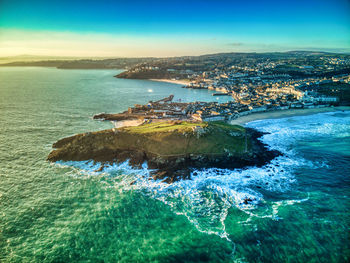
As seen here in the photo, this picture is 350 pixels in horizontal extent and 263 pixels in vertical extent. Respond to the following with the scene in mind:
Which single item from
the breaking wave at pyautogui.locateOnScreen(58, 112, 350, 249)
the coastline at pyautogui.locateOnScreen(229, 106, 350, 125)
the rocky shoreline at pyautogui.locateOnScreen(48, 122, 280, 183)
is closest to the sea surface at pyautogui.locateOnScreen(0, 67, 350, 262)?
the breaking wave at pyautogui.locateOnScreen(58, 112, 350, 249)

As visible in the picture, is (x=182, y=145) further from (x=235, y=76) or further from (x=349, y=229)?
(x=235, y=76)

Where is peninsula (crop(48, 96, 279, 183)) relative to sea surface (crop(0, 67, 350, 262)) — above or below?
above

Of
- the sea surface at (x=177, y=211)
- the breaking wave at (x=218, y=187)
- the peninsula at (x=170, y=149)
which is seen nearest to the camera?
the sea surface at (x=177, y=211)

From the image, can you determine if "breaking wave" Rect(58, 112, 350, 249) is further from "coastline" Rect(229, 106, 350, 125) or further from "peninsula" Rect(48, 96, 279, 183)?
"coastline" Rect(229, 106, 350, 125)

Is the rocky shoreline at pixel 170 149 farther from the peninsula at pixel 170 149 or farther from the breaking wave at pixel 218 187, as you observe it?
the breaking wave at pixel 218 187

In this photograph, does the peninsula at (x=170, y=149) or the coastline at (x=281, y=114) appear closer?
the peninsula at (x=170, y=149)

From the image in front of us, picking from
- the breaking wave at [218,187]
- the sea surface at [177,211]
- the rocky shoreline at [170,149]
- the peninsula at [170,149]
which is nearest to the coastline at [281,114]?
the peninsula at [170,149]

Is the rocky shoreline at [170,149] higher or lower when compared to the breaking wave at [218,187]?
higher
